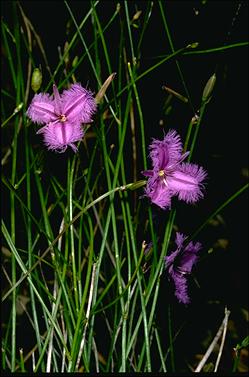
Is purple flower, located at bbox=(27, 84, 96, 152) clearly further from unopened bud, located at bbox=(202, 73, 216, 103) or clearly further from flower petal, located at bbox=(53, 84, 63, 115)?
unopened bud, located at bbox=(202, 73, 216, 103)

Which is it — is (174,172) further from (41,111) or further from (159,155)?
(41,111)

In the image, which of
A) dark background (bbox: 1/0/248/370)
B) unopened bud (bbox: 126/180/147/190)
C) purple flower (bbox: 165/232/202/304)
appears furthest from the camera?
dark background (bbox: 1/0/248/370)

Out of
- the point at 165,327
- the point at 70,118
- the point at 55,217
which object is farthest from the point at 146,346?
the point at 55,217

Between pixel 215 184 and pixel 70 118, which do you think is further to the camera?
pixel 215 184

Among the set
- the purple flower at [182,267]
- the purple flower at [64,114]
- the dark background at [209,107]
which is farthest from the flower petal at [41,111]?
the dark background at [209,107]

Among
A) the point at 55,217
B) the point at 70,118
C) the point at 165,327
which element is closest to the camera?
the point at 70,118

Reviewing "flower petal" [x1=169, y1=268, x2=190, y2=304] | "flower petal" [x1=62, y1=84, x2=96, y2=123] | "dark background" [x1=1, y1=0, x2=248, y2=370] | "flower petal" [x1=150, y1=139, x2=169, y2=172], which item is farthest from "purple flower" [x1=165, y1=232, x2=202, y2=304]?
"dark background" [x1=1, y1=0, x2=248, y2=370]

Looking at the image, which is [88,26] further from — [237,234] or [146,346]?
[146,346]
